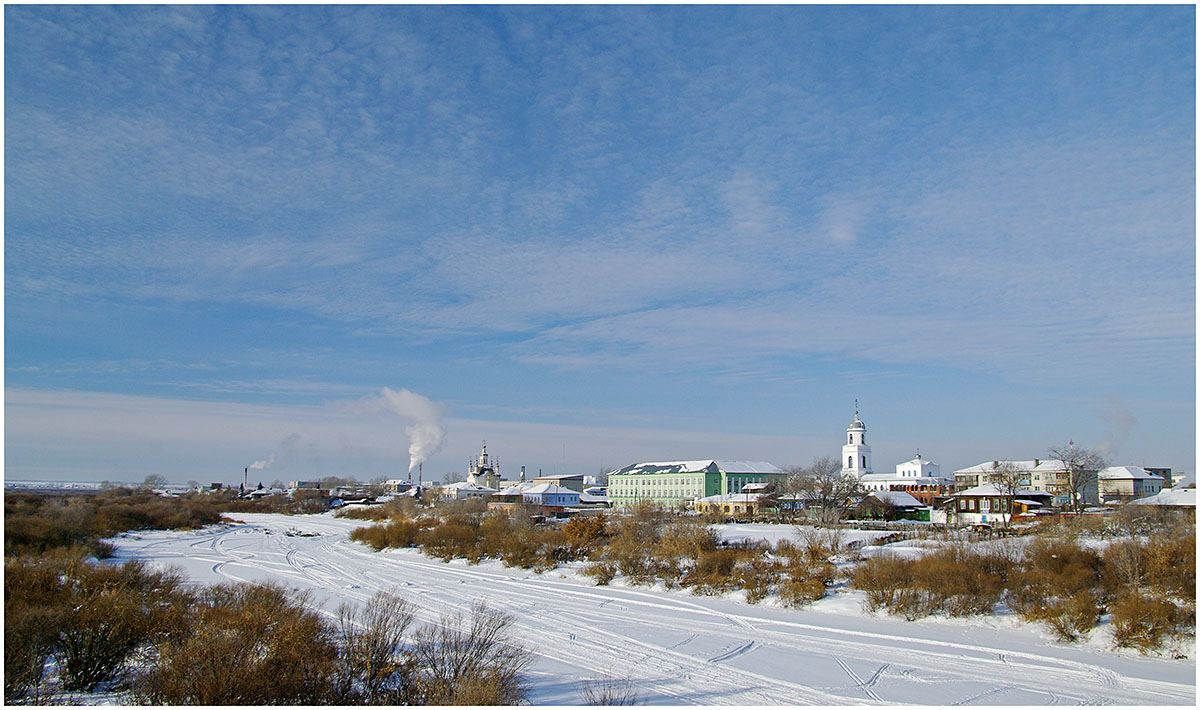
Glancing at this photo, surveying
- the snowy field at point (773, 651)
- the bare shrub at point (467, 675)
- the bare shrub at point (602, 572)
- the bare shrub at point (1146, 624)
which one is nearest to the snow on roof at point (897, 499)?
the bare shrub at point (602, 572)

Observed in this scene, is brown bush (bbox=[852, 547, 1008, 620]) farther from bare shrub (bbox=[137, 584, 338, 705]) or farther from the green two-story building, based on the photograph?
the green two-story building

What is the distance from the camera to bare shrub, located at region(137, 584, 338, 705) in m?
10.9

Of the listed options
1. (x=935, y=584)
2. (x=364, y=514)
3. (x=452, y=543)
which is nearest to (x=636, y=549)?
(x=452, y=543)

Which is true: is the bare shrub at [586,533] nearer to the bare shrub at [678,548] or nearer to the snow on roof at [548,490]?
the bare shrub at [678,548]

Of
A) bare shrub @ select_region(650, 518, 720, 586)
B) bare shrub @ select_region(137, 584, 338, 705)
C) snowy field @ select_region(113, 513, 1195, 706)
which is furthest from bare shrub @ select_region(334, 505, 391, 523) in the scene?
bare shrub @ select_region(137, 584, 338, 705)

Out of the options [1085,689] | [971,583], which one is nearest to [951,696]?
[1085,689]

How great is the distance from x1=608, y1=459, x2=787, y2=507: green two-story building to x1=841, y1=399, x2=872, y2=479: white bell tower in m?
15.4

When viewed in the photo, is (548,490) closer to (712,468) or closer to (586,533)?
(712,468)

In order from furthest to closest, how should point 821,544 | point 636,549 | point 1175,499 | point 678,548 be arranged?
point 1175,499 < point 821,544 < point 636,549 < point 678,548

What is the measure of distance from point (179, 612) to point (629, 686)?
951 cm

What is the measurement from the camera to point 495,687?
11.9 meters

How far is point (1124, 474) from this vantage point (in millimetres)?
94250

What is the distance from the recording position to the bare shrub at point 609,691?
13625 millimetres

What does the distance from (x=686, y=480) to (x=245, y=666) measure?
10079 centimetres
